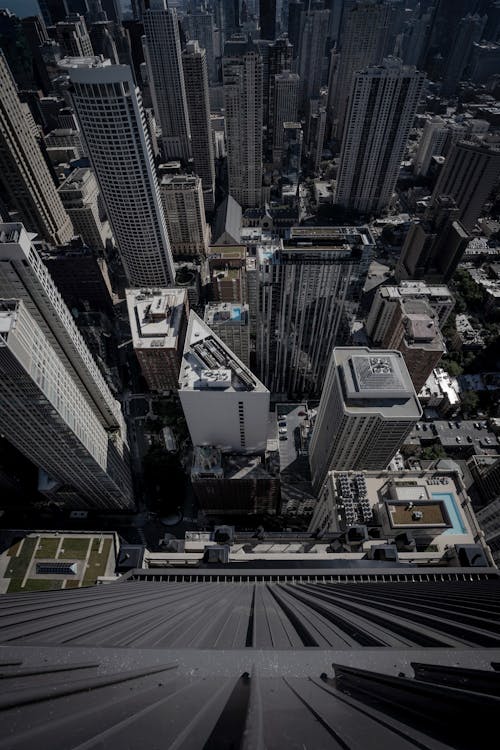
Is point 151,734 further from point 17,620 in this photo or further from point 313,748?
point 17,620

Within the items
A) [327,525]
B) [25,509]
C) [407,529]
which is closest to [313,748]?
[407,529]

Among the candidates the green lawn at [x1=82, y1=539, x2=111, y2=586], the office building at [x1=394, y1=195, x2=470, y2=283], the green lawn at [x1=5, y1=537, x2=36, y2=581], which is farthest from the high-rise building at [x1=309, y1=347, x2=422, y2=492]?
the office building at [x1=394, y1=195, x2=470, y2=283]

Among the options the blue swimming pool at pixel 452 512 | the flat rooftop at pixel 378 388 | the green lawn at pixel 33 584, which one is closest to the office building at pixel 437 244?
the flat rooftop at pixel 378 388

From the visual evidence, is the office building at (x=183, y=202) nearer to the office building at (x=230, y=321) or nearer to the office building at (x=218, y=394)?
the office building at (x=230, y=321)

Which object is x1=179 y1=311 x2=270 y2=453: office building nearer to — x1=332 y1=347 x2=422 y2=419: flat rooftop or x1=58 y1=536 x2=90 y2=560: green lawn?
x1=332 y1=347 x2=422 y2=419: flat rooftop

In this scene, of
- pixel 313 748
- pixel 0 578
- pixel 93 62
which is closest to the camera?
pixel 313 748

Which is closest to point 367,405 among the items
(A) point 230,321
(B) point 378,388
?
(B) point 378,388
